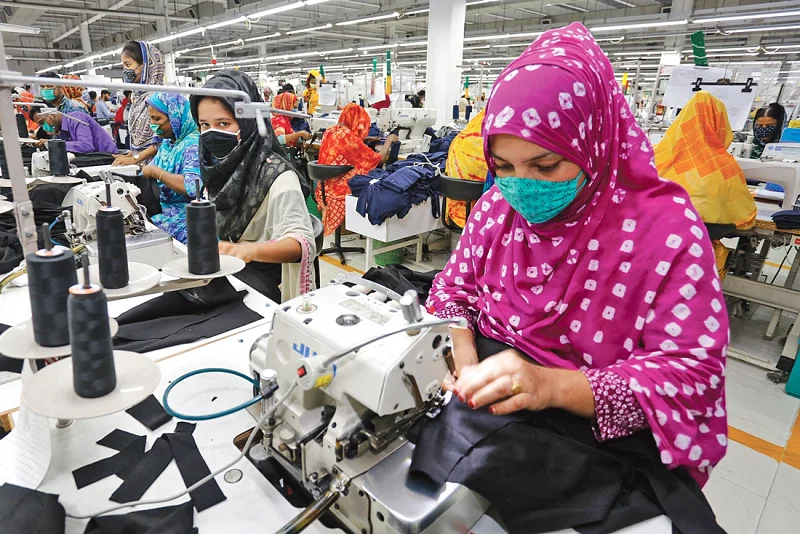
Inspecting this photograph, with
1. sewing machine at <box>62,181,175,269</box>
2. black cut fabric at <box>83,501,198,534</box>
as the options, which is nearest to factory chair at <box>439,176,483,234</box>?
sewing machine at <box>62,181,175,269</box>

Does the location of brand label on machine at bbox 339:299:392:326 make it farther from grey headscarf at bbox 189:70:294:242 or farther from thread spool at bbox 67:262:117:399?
grey headscarf at bbox 189:70:294:242

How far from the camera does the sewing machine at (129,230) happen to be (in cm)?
177

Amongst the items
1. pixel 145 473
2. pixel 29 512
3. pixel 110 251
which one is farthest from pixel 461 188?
pixel 29 512

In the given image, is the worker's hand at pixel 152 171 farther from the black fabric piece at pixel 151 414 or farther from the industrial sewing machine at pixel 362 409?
the industrial sewing machine at pixel 362 409

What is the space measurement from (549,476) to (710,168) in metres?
2.52

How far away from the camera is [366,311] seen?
2.98 feet

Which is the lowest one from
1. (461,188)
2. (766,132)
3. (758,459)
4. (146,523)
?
(758,459)

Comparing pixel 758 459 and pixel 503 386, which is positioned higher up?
pixel 503 386

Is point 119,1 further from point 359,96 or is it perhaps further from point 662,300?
point 662,300

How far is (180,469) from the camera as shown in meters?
0.94

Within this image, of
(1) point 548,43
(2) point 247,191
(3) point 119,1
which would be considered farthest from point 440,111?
(3) point 119,1

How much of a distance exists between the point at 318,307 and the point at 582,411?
533 millimetres

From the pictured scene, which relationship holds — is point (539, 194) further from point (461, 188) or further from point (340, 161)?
point (340, 161)

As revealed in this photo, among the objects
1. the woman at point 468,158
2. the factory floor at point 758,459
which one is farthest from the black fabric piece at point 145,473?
the woman at point 468,158
